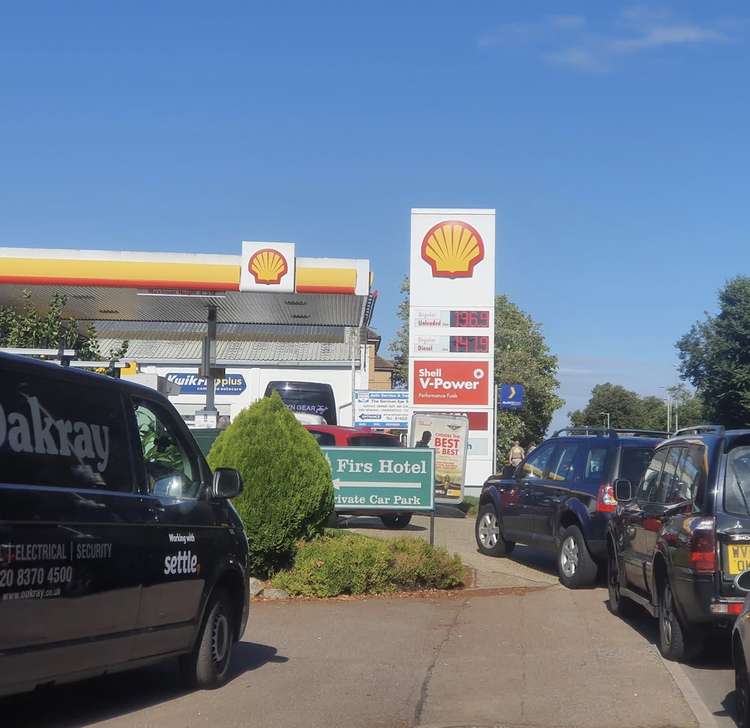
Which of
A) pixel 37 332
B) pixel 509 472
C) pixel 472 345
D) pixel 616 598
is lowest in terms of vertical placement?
pixel 616 598

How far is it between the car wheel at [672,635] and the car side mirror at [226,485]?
351 cm

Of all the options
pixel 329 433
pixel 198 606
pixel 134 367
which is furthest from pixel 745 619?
pixel 329 433

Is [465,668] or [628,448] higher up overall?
[628,448]

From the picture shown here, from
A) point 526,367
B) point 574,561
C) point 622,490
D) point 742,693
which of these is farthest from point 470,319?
point 526,367

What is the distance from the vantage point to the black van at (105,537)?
18.4 feet

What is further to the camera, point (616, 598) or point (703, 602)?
point (616, 598)

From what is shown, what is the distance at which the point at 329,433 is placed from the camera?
2069cm

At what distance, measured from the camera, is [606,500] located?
12.9m

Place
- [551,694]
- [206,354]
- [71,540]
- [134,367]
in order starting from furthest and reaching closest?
[206,354], [134,367], [551,694], [71,540]

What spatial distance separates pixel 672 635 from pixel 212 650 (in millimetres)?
3603

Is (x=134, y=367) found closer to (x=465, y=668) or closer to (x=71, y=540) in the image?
(x=465, y=668)

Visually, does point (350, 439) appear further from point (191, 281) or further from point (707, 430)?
point (707, 430)

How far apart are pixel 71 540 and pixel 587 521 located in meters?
8.20

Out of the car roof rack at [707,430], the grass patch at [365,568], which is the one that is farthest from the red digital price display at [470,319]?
the car roof rack at [707,430]
